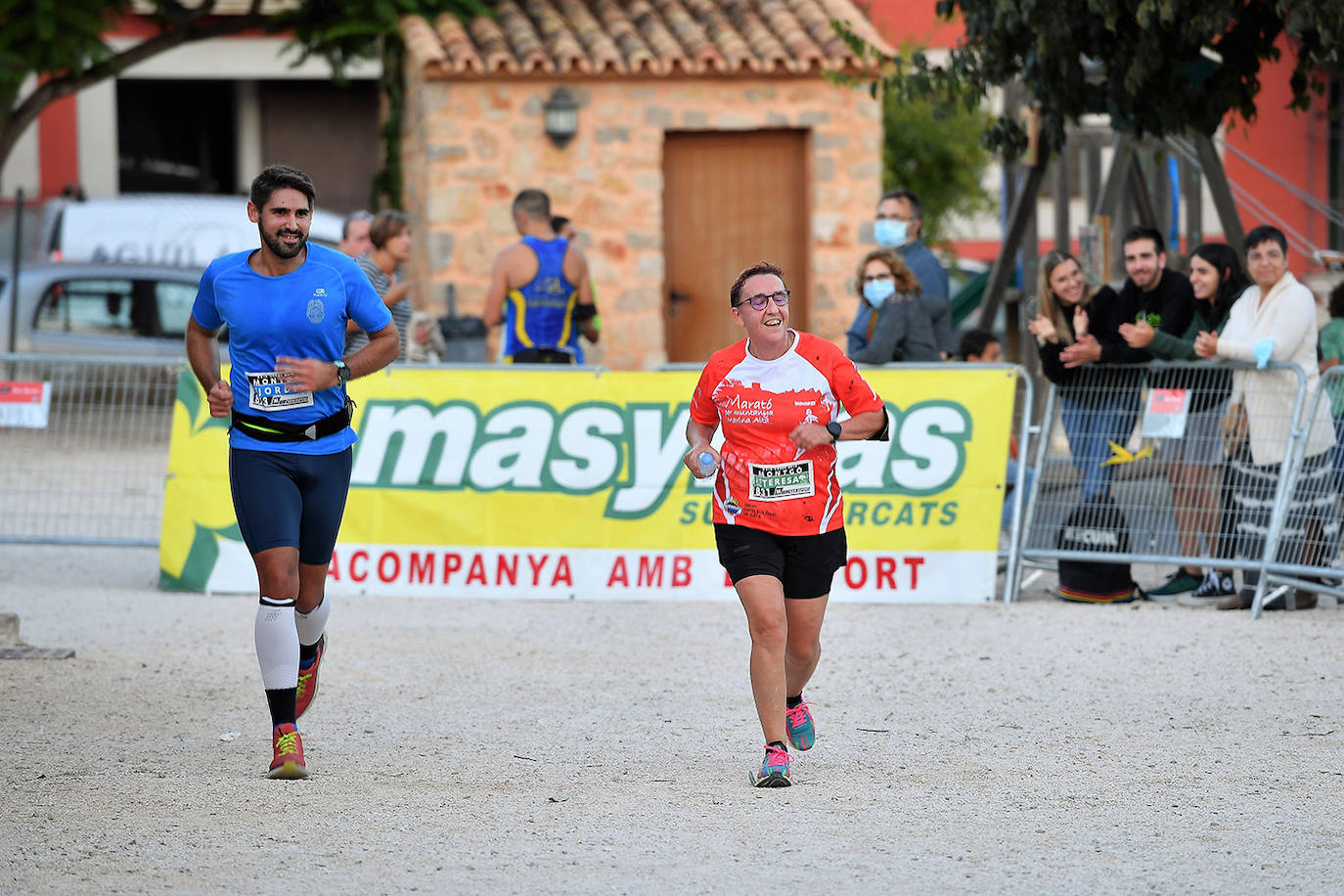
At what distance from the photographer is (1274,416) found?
8953 millimetres

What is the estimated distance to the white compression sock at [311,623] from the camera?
20.6 feet

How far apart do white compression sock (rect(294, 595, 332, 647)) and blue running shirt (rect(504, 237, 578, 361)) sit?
16.4 ft

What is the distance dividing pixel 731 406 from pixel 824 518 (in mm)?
466

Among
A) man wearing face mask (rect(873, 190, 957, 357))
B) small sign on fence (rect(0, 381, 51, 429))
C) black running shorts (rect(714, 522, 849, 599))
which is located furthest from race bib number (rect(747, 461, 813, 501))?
small sign on fence (rect(0, 381, 51, 429))

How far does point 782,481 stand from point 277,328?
1.70 metres

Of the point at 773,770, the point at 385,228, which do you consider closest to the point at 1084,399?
the point at 385,228

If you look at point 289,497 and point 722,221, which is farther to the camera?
point 722,221

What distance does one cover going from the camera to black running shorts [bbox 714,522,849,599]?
19.2ft

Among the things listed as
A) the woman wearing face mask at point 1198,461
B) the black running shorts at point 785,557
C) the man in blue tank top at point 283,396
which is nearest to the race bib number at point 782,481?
the black running shorts at point 785,557

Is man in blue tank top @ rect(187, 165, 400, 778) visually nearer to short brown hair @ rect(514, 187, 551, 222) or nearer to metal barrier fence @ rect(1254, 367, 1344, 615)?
metal barrier fence @ rect(1254, 367, 1344, 615)

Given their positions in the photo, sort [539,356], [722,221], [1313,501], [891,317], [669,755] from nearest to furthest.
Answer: [669,755] < [1313,501] < [891,317] < [539,356] < [722,221]

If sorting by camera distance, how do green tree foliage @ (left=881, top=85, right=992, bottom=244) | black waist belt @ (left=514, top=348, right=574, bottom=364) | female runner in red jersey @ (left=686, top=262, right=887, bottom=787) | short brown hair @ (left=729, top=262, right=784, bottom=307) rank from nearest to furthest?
1. female runner in red jersey @ (left=686, top=262, right=887, bottom=787)
2. short brown hair @ (left=729, top=262, right=784, bottom=307)
3. black waist belt @ (left=514, top=348, right=574, bottom=364)
4. green tree foliage @ (left=881, top=85, right=992, bottom=244)

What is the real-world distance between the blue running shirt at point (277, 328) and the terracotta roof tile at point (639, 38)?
10.3m

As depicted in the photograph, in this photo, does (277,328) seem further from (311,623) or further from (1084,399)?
(1084,399)
